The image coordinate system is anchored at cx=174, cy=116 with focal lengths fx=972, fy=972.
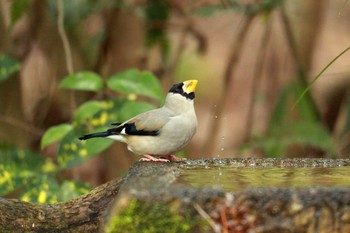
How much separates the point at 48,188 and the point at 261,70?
2.42 m

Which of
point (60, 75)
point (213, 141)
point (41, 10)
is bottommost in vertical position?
point (213, 141)

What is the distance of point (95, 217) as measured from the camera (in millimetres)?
2779

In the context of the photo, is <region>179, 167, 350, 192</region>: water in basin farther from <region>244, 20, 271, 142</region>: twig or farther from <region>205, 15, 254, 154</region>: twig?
<region>244, 20, 271, 142</region>: twig

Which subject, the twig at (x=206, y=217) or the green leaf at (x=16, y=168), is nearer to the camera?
the twig at (x=206, y=217)

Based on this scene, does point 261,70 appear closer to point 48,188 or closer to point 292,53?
point 292,53

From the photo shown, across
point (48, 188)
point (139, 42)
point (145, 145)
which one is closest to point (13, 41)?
point (139, 42)

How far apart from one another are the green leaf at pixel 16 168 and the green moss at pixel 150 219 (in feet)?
6.39

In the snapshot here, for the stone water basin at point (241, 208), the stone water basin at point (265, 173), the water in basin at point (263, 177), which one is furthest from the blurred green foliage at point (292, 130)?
the stone water basin at point (241, 208)

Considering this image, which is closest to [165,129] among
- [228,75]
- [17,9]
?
[17,9]

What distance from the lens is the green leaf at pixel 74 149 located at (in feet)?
13.0

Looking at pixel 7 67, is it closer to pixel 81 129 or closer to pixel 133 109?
pixel 81 129

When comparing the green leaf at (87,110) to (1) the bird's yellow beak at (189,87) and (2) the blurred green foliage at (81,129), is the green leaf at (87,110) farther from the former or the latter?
(1) the bird's yellow beak at (189,87)

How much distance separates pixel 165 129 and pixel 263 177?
1.74ft

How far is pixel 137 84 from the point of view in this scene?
4.00 metres
